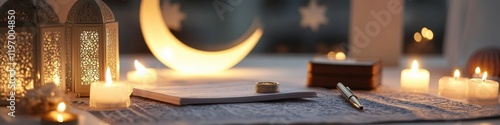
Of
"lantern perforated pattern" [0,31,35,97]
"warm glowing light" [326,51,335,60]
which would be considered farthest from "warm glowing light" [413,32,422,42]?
"lantern perforated pattern" [0,31,35,97]

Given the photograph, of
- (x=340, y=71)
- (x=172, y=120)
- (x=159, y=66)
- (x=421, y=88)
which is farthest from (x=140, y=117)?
(x=159, y=66)

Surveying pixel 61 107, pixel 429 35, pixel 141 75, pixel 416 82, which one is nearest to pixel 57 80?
pixel 61 107

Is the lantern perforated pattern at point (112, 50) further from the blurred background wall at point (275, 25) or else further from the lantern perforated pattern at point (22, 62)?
the blurred background wall at point (275, 25)

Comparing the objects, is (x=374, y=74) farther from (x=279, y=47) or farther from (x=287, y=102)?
(x=279, y=47)

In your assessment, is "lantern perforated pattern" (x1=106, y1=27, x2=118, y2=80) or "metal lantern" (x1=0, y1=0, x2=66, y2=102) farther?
"lantern perforated pattern" (x1=106, y1=27, x2=118, y2=80)

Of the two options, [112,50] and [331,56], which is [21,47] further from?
[331,56]

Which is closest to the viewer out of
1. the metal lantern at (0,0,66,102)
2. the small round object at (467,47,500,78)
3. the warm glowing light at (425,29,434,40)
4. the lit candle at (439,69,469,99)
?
the metal lantern at (0,0,66,102)

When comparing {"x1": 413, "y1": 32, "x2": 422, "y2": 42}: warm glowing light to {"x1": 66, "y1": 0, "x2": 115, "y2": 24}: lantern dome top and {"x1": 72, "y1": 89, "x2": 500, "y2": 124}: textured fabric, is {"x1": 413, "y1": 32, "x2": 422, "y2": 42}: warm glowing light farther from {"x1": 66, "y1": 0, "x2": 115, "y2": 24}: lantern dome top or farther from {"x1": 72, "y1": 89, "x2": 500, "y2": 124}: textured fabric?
{"x1": 66, "y1": 0, "x2": 115, "y2": 24}: lantern dome top
